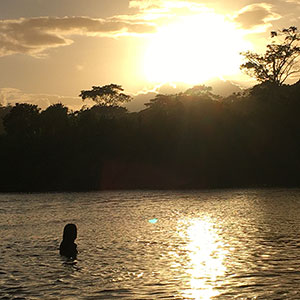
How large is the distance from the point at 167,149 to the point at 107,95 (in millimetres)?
72526

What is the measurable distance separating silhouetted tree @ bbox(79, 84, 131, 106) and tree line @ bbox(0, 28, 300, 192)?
60.0 m

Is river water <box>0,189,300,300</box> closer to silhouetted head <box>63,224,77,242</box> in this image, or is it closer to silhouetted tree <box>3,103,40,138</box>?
silhouetted head <box>63,224,77,242</box>

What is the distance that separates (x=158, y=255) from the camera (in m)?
28.9

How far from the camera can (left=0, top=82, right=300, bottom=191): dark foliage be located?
10425 cm

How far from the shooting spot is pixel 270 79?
126m

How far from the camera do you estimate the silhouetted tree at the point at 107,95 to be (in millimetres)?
175500

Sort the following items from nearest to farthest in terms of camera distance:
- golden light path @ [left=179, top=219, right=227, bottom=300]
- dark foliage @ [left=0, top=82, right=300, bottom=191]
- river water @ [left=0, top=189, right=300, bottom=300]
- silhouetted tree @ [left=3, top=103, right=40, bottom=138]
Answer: golden light path @ [left=179, top=219, right=227, bottom=300] < river water @ [left=0, top=189, right=300, bottom=300] < dark foliage @ [left=0, top=82, right=300, bottom=191] < silhouetted tree @ [left=3, top=103, right=40, bottom=138]

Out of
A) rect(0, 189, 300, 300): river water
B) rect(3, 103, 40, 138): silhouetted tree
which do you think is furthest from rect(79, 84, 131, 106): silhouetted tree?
rect(0, 189, 300, 300): river water

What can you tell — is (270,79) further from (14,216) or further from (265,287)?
(265,287)

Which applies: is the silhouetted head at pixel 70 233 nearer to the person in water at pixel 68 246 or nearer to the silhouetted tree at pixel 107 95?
the person in water at pixel 68 246

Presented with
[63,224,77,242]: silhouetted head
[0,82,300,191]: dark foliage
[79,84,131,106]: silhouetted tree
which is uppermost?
[79,84,131,106]: silhouetted tree

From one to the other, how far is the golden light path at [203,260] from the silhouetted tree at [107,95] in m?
137

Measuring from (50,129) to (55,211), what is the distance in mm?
60384

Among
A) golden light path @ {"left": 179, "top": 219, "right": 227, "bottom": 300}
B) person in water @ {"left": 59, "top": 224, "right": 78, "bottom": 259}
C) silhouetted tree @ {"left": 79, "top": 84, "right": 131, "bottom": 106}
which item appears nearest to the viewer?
golden light path @ {"left": 179, "top": 219, "right": 227, "bottom": 300}
